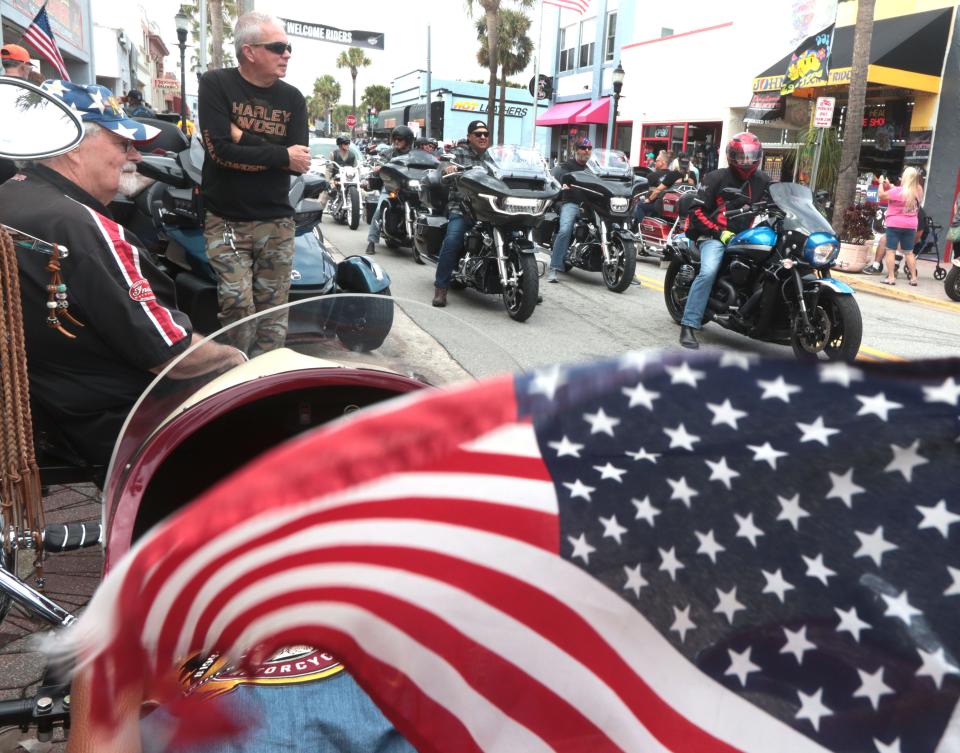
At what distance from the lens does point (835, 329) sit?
6285mm

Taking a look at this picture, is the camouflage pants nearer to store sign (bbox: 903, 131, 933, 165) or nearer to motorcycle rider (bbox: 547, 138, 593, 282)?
motorcycle rider (bbox: 547, 138, 593, 282)

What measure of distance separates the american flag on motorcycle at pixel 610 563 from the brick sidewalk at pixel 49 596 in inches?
60.6

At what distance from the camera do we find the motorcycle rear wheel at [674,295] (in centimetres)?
805

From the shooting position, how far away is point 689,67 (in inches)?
993

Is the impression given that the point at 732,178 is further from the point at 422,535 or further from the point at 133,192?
the point at 422,535

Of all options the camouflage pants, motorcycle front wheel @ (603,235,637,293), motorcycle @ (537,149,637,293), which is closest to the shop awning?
motorcycle @ (537,149,637,293)

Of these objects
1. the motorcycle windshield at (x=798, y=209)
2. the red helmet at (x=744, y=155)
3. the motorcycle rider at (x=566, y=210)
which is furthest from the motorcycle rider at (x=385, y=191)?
the motorcycle windshield at (x=798, y=209)

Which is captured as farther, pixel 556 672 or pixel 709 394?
pixel 556 672

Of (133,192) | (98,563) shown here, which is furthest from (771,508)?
(133,192)

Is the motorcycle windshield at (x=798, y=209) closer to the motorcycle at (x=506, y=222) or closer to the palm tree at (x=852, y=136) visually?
the motorcycle at (x=506, y=222)

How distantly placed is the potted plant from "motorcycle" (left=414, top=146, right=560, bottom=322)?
805 cm

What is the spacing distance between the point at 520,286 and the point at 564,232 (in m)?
2.94

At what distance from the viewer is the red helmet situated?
6.93m

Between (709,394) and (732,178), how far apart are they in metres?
6.89
